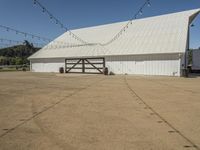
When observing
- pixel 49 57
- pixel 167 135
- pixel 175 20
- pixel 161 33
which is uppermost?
pixel 175 20

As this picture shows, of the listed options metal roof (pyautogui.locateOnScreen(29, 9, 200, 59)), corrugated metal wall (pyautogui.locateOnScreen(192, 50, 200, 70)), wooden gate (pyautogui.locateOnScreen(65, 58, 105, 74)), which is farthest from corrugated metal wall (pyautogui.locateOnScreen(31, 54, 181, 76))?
corrugated metal wall (pyautogui.locateOnScreen(192, 50, 200, 70))

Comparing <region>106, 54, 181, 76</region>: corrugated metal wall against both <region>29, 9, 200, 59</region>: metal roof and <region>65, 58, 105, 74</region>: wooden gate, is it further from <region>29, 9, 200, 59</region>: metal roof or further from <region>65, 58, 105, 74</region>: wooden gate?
A: <region>65, 58, 105, 74</region>: wooden gate

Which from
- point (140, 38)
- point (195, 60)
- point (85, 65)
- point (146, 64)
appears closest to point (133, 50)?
point (146, 64)

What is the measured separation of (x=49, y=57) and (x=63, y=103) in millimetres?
26787

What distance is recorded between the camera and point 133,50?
1015 inches

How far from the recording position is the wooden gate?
2924cm

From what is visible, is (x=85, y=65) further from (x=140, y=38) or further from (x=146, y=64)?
(x=146, y=64)

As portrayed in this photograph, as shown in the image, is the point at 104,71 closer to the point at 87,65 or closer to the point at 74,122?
the point at 87,65

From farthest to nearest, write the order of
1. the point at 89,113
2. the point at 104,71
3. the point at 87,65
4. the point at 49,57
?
the point at 49,57, the point at 87,65, the point at 104,71, the point at 89,113

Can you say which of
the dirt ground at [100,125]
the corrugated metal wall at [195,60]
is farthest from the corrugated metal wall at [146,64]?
the dirt ground at [100,125]

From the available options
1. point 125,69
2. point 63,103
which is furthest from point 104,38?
point 63,103

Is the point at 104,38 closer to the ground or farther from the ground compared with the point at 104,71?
farther from the ground

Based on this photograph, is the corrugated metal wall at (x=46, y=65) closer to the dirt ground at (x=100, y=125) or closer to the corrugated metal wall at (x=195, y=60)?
the corrugated metal wall at (x=195, y=60)

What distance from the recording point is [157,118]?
644 cm
